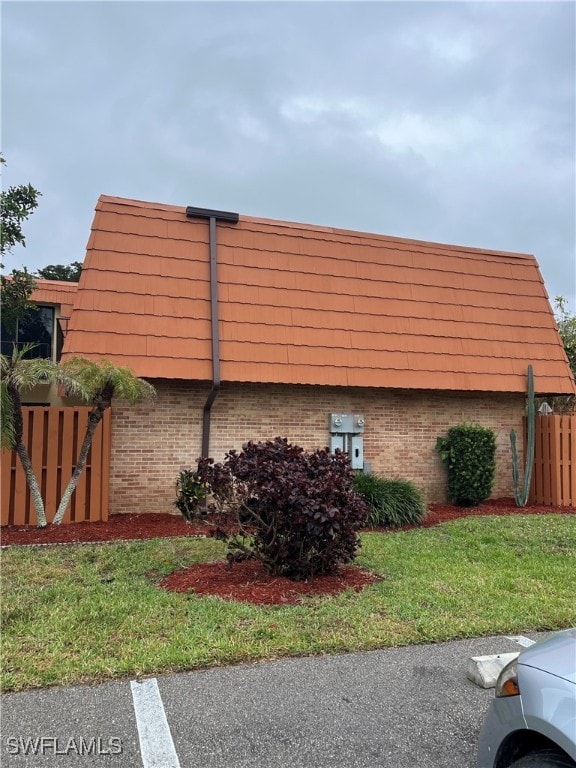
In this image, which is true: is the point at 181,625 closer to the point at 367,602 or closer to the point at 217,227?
the point at 367,602

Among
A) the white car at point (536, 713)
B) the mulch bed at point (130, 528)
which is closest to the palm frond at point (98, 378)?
the mulch bed at point (130, 528)

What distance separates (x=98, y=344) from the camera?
30.6 feet

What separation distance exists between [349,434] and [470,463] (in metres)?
Answer: 2.35

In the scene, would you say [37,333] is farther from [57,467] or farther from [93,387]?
[93,387]

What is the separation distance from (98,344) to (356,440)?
16.4 ft

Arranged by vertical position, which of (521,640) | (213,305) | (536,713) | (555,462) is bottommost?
(521,640)

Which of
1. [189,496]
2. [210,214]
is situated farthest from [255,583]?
[210,214]

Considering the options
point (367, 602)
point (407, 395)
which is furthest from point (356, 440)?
point (367, 602)

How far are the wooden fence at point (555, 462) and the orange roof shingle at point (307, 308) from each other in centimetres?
82

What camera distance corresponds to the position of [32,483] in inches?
316

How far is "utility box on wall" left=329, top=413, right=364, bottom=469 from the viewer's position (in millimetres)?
10766

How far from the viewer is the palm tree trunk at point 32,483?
7.96 m

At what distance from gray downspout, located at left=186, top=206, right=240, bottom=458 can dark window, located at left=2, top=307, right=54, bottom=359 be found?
7740 millimetres

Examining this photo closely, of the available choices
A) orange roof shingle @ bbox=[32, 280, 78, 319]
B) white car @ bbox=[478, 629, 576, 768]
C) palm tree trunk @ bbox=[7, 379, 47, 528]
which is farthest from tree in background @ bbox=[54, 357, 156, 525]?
orange roof shingle @ bbox=[32, 280, 78, 319]
